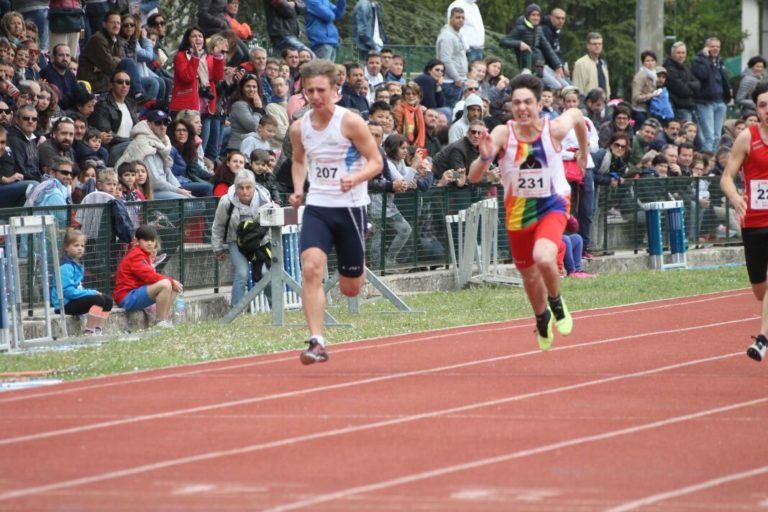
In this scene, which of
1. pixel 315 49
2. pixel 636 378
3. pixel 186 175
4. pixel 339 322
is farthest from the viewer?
pixel 315 49

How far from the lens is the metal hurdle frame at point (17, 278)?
1409 centimetres

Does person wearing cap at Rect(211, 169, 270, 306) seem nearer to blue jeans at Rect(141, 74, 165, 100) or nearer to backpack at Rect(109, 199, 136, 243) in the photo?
backpack at Rect(109, 199, 136, 243)

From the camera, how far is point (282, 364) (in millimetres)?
12633

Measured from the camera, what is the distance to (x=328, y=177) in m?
12.1

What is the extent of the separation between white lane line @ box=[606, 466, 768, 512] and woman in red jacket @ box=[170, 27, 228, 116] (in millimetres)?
13381

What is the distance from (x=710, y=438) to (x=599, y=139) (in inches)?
622

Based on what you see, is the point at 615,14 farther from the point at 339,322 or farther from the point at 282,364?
the point at 282,364

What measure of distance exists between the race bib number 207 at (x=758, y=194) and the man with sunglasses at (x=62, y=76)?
30.0ft

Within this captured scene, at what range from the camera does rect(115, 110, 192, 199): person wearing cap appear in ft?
60.1

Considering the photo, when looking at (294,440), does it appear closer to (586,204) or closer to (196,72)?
(196,72)

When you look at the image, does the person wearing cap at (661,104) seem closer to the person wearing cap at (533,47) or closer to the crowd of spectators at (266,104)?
the crowd of spectators at (266,104)

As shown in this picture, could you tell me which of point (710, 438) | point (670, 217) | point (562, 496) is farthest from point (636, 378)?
point (670, 217)

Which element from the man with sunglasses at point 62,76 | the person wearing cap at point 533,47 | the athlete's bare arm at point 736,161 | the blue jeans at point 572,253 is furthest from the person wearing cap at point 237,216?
the person wearing cap at point 533,47

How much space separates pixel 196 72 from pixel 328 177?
890cm
